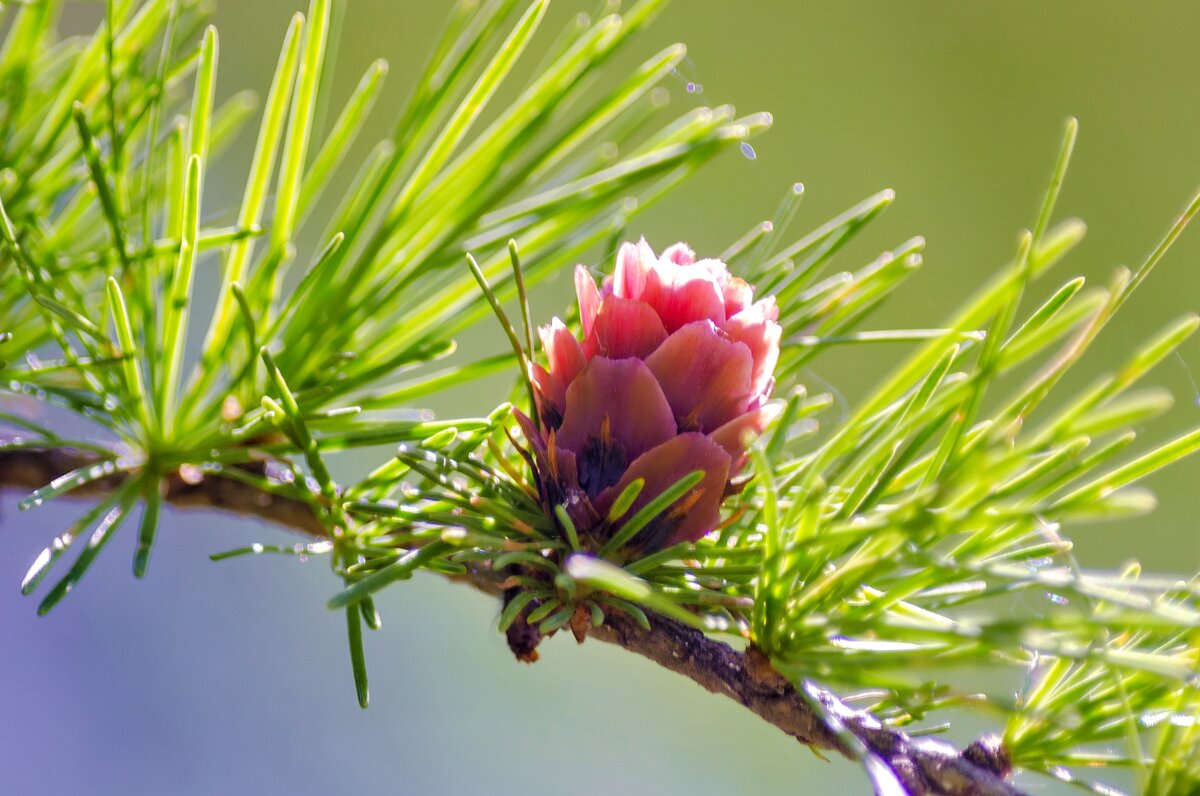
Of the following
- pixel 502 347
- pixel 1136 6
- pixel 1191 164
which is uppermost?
pixel 1136 6

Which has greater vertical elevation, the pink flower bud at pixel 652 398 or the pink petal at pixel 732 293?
the pink petal at pixel 732 293

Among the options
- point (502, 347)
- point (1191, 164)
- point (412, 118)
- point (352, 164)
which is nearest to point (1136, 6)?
point (1191, 164)

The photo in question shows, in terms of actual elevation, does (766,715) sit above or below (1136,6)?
below

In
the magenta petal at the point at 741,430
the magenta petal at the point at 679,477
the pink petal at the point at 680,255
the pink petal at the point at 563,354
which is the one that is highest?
the pink petal at the point at 680,255

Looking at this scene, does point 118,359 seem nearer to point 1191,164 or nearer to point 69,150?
Answer: point 69,150
